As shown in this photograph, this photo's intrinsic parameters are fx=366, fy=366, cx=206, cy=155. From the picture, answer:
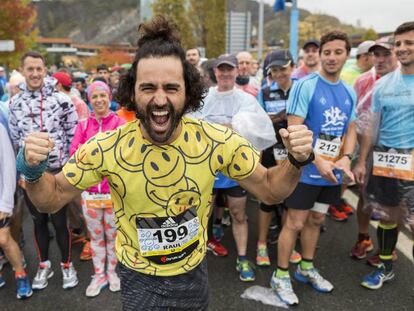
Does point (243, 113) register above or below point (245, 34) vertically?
below

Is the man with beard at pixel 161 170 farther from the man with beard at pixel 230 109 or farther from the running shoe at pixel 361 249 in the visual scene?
the running shoe at pixel 361 249

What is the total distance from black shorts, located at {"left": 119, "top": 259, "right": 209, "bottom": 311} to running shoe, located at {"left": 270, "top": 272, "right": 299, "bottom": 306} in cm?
140

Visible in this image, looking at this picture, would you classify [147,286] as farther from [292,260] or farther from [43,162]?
[292,260]

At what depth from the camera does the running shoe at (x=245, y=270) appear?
328 centimetres

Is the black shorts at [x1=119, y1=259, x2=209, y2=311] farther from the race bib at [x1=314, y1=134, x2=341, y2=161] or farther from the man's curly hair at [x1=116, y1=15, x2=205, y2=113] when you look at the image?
the race bib at [x1=314, y1=134, x2=341, y2=161]

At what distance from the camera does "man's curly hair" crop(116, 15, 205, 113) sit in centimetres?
152

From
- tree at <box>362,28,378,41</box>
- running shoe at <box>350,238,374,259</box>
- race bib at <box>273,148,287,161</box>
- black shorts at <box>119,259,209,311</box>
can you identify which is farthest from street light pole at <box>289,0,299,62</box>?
tree at <box>362,28,378,41</box>

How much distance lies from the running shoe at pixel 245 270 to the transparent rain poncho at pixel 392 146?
122 centimetres

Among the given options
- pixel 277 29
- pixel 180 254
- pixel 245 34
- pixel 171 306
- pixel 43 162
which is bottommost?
pixel 171 306

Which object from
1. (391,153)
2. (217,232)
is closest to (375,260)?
(391,153)

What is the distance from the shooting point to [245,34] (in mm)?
17500

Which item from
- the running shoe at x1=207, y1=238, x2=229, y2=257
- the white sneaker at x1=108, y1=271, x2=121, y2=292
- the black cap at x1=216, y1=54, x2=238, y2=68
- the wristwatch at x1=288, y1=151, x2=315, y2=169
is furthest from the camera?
the running shoe at x1=207, y1=238, x2=229, y2=257

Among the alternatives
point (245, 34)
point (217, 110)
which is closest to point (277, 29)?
point (245, 34)

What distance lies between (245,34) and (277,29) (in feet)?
268
